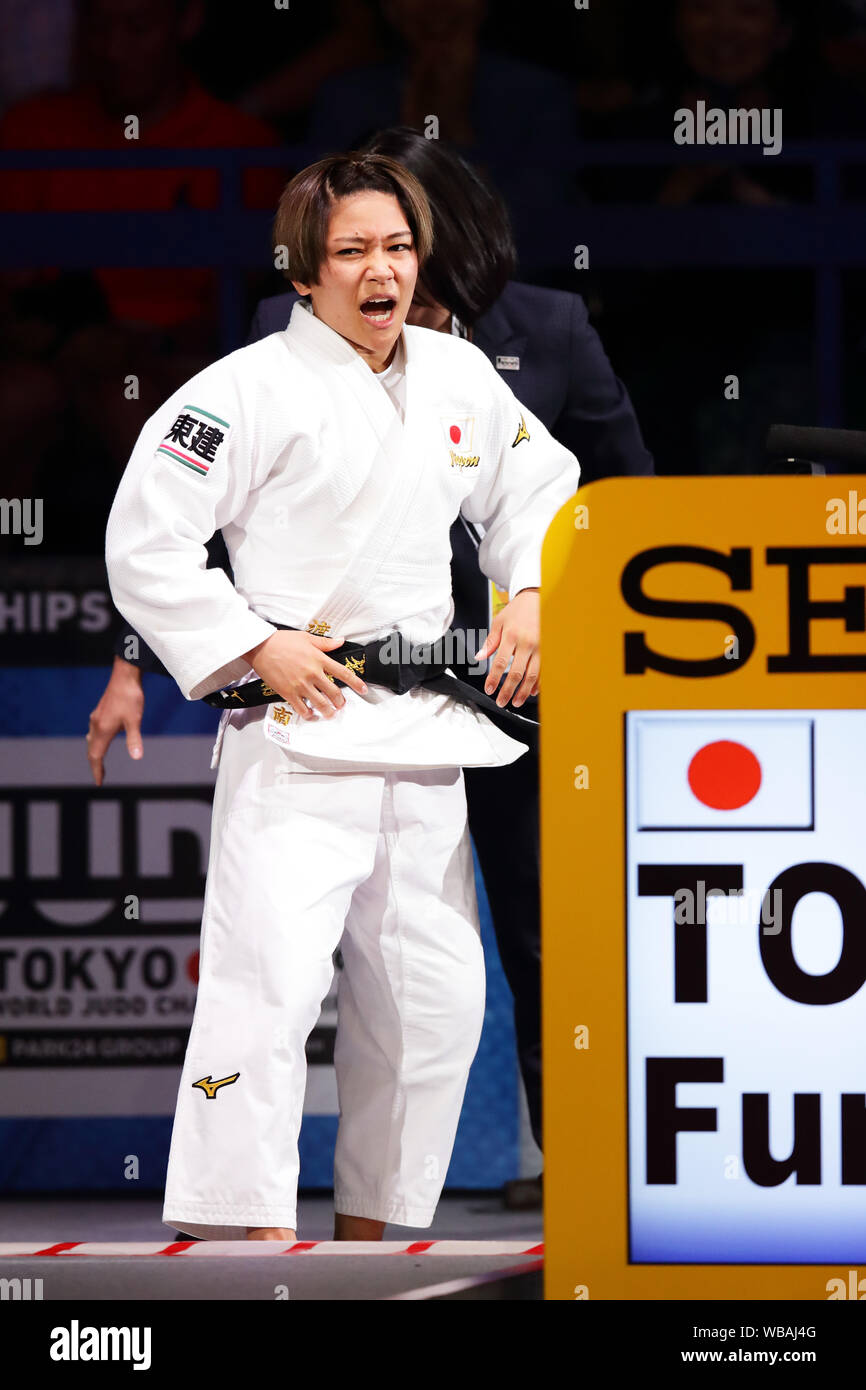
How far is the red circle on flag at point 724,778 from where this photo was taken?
1.76 metres

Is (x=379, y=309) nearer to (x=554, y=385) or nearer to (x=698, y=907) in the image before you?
(x=554, y=385)

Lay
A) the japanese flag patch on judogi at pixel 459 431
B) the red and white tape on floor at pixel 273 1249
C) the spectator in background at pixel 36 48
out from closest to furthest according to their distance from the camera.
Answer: the red and white tape on floor at pixel 273 1249, the japanese flag patch on judogi at pixel 459 431, the spectator in background at pixel 36 48

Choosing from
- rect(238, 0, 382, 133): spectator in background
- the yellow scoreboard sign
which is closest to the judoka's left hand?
the yellow scoreboard sign

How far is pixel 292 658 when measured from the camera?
2078mm

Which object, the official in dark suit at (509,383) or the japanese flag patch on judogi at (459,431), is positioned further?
the official in dark suit at (509,383)

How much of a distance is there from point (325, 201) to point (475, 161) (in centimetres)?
112

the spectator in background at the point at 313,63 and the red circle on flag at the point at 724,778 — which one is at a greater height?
the spectator in background at the point at 313,63

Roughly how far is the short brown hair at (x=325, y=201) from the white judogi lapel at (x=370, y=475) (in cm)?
9

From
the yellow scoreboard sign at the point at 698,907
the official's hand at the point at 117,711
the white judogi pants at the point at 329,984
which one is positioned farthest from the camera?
the official's hand at the point at 117,711

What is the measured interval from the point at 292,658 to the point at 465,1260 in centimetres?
69

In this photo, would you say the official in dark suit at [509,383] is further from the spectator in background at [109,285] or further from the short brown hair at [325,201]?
the spectator in background at [109,285]

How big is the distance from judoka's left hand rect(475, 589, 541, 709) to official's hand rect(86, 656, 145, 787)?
52 centimetres

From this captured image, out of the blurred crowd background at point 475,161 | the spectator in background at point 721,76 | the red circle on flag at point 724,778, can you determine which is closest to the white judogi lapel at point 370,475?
the red circle on flag at point 724,778

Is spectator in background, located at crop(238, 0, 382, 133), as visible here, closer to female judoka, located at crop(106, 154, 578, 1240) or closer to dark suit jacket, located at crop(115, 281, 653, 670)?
dark suit jacket, located at crop(115, 281, 653, 670)
